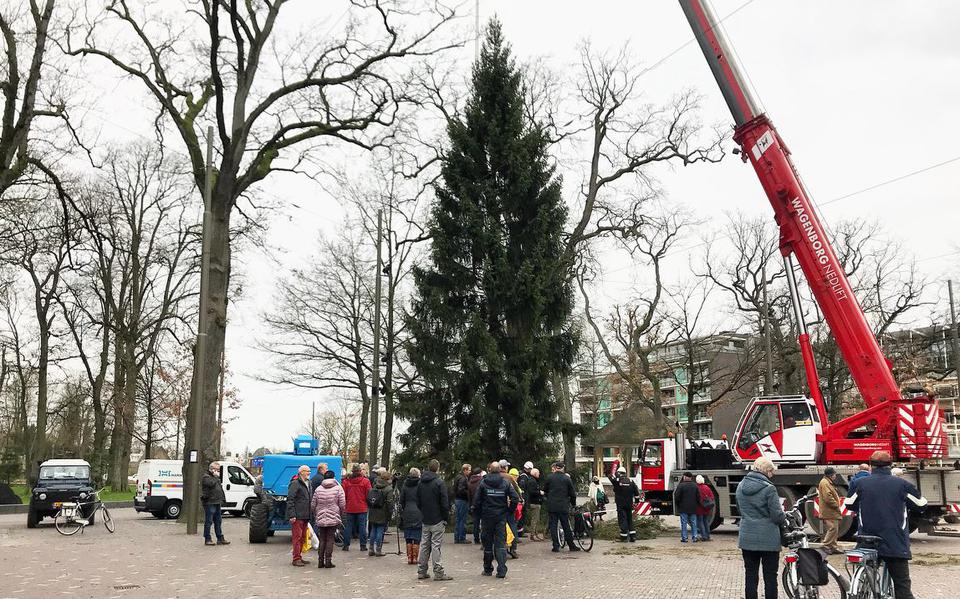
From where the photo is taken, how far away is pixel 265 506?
1894cm

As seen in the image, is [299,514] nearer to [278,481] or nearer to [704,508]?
[278,481]

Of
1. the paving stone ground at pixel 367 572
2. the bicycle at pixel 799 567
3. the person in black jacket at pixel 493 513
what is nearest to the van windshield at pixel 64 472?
the paving stone ground at pixel 367 572

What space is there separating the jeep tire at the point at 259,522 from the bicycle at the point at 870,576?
1340cm

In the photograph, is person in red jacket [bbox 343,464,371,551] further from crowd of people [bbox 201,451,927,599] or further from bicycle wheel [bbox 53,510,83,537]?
bicycle wheel [bbox 53,510,83,537]

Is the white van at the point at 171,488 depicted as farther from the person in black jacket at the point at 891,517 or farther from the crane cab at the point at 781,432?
the person in black jacket at the point at 891,517

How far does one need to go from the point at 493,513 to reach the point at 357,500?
4.53 m

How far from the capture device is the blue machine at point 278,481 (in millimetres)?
18953

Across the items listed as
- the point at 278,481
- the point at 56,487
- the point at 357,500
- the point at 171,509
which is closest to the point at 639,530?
the point at 357,500

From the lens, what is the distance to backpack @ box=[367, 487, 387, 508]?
54.3 ft

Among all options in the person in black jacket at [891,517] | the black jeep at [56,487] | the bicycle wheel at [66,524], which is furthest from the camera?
the black jeep at [56,487]

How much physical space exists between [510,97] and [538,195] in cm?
286

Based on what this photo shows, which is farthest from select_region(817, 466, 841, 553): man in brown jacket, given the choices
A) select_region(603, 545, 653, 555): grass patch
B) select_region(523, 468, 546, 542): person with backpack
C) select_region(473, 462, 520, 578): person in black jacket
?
select_region(473, 462, 520, 578): person in black jacket

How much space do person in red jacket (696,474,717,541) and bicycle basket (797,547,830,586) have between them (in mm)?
11167

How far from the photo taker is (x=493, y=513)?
44.3ft
